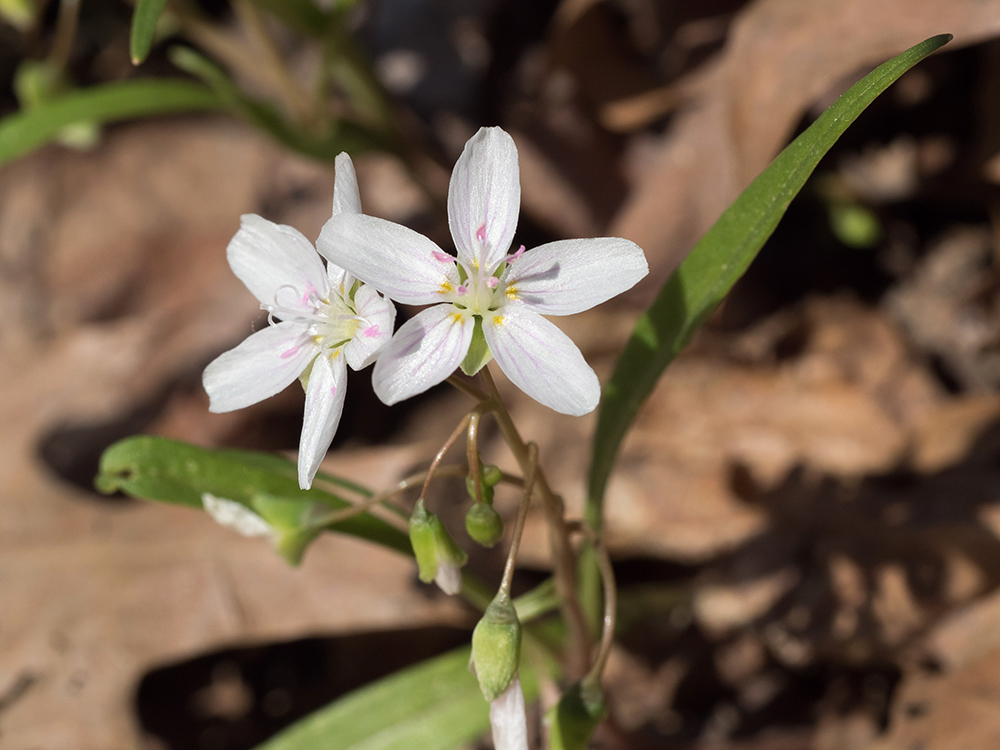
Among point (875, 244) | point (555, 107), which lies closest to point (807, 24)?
point (875, 244)

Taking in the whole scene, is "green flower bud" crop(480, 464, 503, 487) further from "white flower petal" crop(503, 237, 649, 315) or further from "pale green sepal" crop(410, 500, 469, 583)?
"white flower petal" crop(503, 237, 649, 315)

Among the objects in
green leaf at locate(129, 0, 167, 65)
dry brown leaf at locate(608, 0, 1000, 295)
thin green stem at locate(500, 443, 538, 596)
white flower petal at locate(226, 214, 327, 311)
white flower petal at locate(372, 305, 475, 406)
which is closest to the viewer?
white flower petal at locate(372, 305, 475, 406)

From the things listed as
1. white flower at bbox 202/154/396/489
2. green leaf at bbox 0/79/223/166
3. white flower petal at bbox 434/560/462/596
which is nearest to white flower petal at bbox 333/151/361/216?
white flower at bbox 202/154/396/489

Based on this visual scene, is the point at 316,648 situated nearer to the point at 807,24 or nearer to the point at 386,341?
the point at 386,341

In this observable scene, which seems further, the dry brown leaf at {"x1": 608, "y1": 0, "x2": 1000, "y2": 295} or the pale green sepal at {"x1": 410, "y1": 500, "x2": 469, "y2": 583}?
the dry brown leaf at {"x1": 608, "y1": 0, "x2": 1000, "y2": 295}

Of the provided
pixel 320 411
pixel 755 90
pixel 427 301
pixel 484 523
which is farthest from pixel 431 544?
pixel 755 90

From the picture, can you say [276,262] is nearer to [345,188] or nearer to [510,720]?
[345,188]
